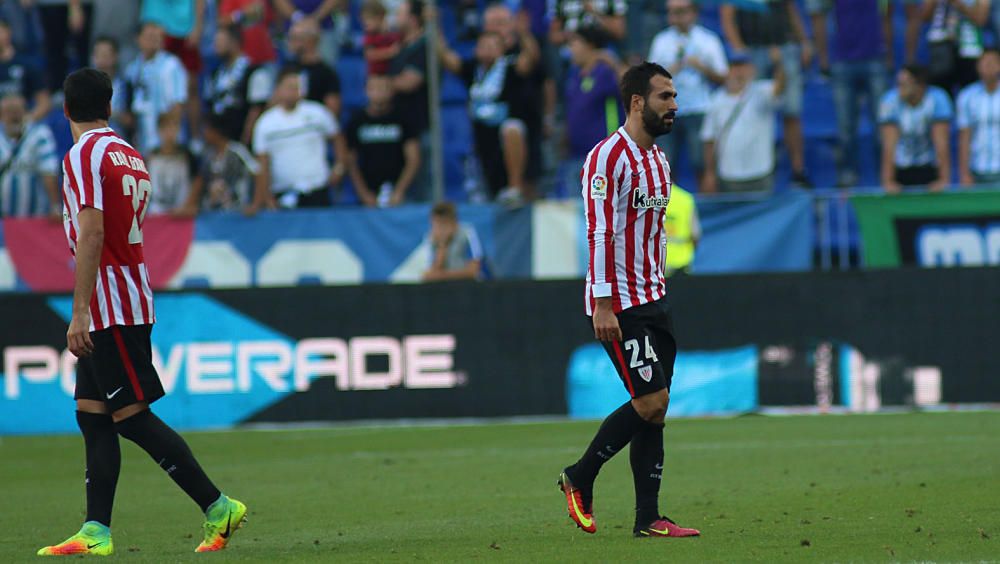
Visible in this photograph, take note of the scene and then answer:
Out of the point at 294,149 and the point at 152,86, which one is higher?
the point at 152,86

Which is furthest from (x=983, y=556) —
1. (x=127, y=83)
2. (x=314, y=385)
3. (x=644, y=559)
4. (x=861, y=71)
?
(x=127, y=83)

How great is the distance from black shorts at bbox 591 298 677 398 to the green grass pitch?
0.73m

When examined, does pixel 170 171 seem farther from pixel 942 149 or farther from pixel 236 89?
pixel 942 149

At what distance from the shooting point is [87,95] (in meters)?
7.27

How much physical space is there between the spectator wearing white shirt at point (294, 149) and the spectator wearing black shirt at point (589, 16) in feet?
9.05

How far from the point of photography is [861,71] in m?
18.0

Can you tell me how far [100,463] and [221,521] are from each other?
2.06 ft

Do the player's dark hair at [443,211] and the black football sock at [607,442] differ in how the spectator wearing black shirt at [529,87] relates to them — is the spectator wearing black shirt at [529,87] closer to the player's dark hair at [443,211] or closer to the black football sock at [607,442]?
the player's dark hair at [443,211]

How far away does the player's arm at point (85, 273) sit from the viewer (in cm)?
702

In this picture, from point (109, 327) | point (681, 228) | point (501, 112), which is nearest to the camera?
point (109, 327)

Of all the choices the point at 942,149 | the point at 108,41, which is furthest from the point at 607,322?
the point at 108,41

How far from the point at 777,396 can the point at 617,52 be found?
5030 mm

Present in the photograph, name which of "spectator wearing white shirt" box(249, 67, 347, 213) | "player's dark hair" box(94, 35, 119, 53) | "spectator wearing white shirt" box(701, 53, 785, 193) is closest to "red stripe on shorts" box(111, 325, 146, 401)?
"spectator wearing white shirt" box(249, 67, 347, 213)

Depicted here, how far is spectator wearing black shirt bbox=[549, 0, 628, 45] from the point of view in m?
17.4
